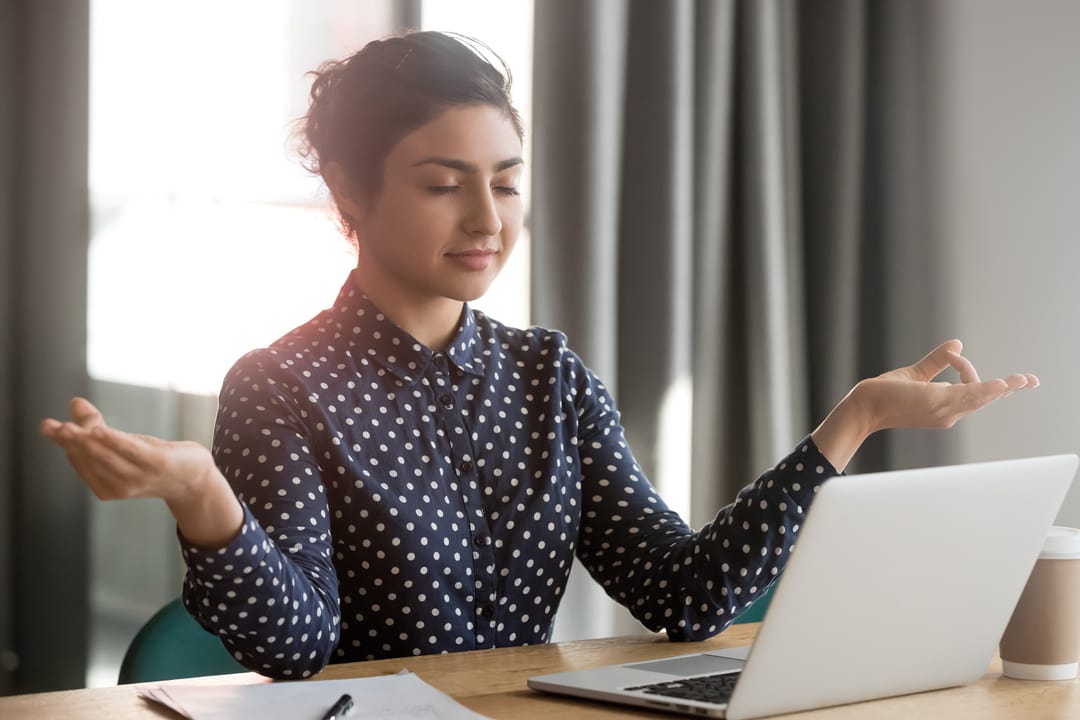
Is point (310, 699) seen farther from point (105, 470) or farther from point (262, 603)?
point (105, 470)

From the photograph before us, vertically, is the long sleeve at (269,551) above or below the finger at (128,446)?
below

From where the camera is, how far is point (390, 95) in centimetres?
135

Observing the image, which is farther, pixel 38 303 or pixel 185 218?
pixel 185 218

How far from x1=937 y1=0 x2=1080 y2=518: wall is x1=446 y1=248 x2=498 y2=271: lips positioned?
1.34 metres

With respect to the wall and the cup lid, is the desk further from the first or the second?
the wall

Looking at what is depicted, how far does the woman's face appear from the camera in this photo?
4.36 feet

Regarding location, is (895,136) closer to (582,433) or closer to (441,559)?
(582,433)

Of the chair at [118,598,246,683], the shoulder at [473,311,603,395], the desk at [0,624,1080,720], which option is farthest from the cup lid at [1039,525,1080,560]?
the chair at [118,598,246,683]

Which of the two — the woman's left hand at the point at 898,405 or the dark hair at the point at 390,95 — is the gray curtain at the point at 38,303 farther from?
the woman's left hand at the point at 898,405

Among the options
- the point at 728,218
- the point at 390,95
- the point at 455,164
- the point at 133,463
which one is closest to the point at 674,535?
the point at 455,164

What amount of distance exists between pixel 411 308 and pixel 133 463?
0.62 meters

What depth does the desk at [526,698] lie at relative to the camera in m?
0.93

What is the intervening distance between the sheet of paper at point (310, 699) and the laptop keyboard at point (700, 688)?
158 millimetres

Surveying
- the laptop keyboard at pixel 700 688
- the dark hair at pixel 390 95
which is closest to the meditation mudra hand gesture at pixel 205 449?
the laptop keyboard at pixel 700 688
